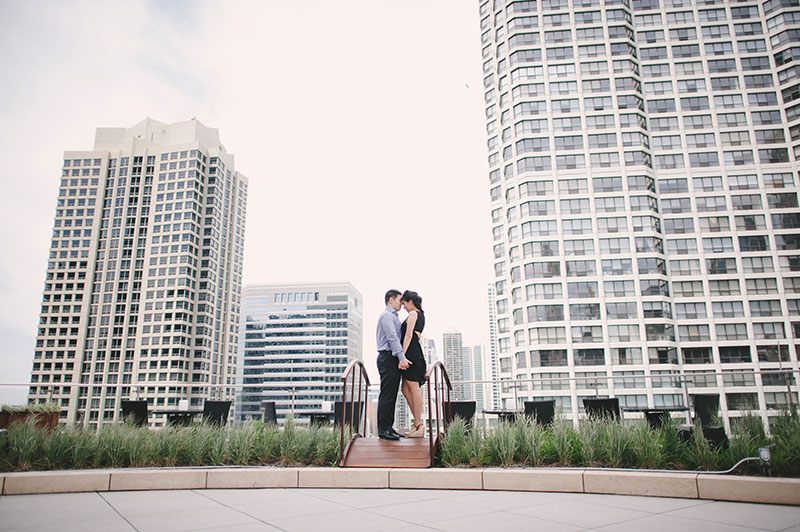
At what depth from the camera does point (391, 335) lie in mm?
6711

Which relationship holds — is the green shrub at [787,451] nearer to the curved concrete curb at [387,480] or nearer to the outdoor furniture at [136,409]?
the curved concrete curb at [387,480]

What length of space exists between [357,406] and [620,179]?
5589 centimetres

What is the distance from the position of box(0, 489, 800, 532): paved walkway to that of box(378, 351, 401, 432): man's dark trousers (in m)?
1.69

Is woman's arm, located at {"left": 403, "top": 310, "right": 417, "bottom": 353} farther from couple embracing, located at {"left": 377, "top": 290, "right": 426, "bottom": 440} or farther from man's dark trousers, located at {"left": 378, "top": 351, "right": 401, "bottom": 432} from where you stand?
man's dark trousers, located at {"left": 378, "top": 351, "right": 401, "bottom": 432}

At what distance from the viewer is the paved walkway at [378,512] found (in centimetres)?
348

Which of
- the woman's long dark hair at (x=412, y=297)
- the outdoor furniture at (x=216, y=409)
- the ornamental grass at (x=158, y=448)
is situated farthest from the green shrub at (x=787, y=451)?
the outdoor furniture at (x=216, y=409)

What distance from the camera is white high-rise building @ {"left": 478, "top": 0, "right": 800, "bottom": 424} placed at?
171 feet

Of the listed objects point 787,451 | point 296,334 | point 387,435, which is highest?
point 296,334

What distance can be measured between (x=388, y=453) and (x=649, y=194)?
190 feet

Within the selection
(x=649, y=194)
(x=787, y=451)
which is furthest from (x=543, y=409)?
(x=649, y=194)

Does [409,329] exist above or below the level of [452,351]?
below

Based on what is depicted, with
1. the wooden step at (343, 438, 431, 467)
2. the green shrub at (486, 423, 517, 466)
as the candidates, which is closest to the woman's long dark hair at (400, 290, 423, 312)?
the wooden step at (343, 438, 431, 467)

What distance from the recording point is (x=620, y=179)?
55188mm

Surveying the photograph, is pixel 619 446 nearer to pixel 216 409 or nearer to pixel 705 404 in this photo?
pixel 705 404
